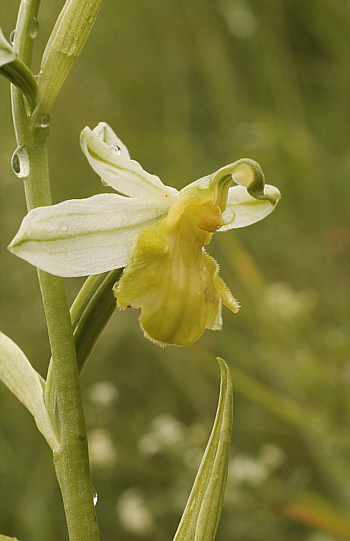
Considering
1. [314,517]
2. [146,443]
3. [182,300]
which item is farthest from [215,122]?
[182,300]

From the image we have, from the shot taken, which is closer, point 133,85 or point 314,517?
point 314,517

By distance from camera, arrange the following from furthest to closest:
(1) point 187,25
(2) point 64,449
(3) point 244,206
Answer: (1) point 187,25 < (3) point 244,206 < (2) point 64,449

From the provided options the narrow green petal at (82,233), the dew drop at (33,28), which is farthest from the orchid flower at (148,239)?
the dew drop at (33,28)

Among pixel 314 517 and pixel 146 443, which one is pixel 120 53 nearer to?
pixel 146 443

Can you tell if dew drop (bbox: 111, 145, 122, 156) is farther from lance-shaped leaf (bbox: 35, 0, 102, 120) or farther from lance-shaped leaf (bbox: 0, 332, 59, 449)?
lance-shaped leaf (bbox: 0, 332, 59, 449)

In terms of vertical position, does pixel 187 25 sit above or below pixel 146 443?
above

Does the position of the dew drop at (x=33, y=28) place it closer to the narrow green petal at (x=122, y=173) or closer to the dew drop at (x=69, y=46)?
the dew drop at (x=69, y=46)

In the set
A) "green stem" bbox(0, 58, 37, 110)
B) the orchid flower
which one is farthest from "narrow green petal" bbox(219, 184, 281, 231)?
"green stem" bbox(0, 58, 37, 110)
